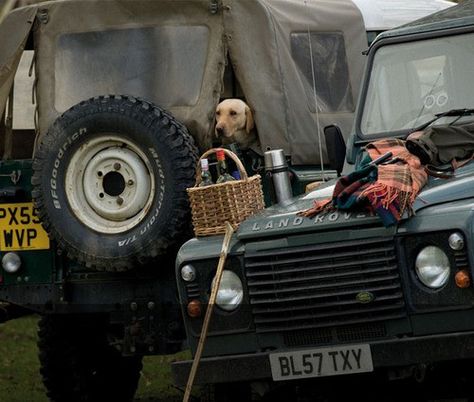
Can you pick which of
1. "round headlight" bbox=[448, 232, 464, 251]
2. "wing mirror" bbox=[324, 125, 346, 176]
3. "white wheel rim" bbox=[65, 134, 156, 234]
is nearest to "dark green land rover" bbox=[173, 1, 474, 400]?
"round headlight" bbox=[448, 232, 464, 251]

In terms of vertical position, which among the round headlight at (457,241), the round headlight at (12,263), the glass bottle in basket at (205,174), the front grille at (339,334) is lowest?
the front grille at (339,334)

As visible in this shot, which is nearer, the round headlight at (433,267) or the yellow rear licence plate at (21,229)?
the round headlight at (433,267)

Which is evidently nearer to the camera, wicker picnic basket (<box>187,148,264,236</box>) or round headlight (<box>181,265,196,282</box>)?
round headlight (<box>181,265,196,282</box>)

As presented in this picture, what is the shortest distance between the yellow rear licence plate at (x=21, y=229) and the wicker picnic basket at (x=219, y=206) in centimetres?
206

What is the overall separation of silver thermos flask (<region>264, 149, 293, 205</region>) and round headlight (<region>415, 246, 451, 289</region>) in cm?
146

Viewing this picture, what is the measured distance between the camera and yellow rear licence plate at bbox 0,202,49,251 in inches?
362

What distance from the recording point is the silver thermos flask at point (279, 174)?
7.84m

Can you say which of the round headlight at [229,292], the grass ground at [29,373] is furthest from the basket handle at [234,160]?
the grass ground at [29,373]

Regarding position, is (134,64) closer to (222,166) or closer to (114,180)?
Result: (114,180)

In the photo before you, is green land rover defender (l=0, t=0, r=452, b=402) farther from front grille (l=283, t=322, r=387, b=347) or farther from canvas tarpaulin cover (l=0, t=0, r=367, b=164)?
front grille (l=283, t=322, r=387, b=347)

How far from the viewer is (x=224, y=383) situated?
277 inches

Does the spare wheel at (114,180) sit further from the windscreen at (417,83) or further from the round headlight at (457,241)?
the round headlight at (457,241)

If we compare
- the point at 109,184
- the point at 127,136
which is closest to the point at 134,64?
the point at 127,136

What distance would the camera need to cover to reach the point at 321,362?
6555 mm
